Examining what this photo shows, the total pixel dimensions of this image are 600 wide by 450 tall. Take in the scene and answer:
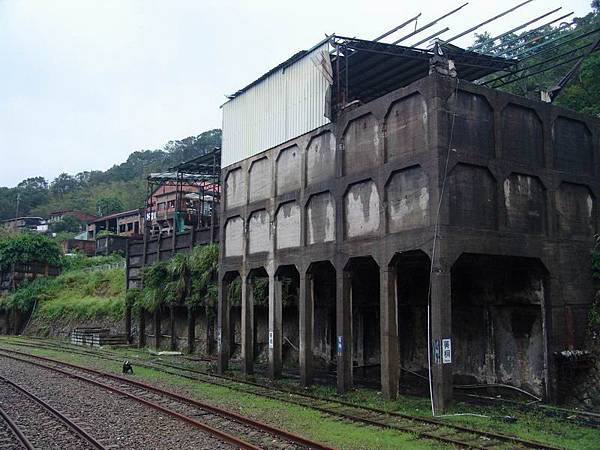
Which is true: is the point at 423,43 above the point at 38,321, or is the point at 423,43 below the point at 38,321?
above

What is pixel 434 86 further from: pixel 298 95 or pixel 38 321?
pixel 38 321

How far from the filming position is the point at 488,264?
55.6 feet

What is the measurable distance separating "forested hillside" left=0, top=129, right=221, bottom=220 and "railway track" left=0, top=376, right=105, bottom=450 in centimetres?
8254

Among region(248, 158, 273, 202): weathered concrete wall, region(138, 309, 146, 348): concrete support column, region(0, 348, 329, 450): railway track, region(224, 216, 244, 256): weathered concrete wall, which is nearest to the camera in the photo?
region(0, 348, 329, 450): railway track

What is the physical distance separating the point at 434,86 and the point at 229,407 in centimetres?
918

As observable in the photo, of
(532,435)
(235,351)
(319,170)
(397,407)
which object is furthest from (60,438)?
(235,351)

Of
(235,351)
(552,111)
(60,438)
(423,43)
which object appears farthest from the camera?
(235,351)

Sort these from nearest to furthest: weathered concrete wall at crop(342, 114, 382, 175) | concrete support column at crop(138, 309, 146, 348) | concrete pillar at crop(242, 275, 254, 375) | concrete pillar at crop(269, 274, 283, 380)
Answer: weathered concrete wall at crop(342, 114, 382, 175), concrete pillar at crop(269, 274, 283, 380), concrete pillar at crop(242, 275, 254, 375), concrete support column at crop(138, 309, 146, 348)

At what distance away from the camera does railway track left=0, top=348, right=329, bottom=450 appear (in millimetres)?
10211

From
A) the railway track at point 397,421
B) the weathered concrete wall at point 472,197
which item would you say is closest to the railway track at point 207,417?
the railway track at point 397,421

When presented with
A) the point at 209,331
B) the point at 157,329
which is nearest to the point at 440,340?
the point at 209,331

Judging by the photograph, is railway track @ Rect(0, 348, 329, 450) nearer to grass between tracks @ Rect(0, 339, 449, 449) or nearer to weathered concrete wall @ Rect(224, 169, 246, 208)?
grass between tracks @ Rect(0, 339, 449, 449)

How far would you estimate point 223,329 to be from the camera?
75.5 ft

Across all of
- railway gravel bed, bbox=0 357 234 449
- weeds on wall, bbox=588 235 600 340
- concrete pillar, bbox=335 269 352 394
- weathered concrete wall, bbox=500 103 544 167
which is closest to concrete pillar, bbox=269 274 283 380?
concrete pillar, bbox=335 269 352 394
